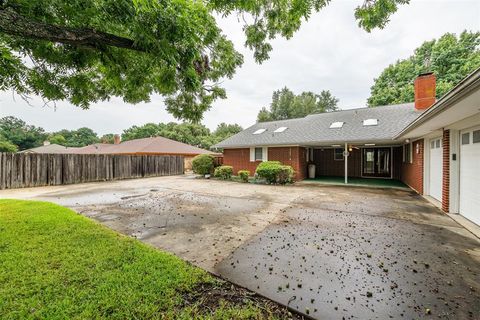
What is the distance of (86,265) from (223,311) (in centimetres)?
220

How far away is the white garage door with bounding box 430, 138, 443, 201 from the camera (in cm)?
672

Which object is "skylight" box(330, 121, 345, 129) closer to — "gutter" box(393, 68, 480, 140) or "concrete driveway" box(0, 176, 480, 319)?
"concrete driveway" box(0, 176, 480, 319)

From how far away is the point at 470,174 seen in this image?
15.9 feet

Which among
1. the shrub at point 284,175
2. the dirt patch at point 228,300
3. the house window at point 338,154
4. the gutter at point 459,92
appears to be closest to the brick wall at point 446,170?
the gutter at point 459,92

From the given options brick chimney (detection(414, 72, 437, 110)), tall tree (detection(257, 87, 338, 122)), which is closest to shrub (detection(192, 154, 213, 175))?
brick chimney (detection(414, 72, 437, 110))

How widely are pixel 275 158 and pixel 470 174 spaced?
9556 mm

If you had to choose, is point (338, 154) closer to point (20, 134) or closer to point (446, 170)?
point (446, 170)

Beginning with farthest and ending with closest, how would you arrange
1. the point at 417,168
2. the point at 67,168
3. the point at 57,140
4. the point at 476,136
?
the point at 57,140 → the point at 67,168 → the point at 417,168 → the point at 476,136

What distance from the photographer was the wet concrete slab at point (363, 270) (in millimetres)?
2223

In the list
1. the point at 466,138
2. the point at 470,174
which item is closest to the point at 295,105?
the point at 466,138

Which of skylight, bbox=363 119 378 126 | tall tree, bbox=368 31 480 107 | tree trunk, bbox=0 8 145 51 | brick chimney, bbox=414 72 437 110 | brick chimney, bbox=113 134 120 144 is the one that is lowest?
tree trunk, bbox=0 8 145 51

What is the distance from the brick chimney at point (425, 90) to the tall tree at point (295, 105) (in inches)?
1085

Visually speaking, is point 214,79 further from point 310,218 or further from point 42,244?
point 42,244

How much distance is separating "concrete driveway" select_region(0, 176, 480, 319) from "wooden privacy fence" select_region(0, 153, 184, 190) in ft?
23.6
